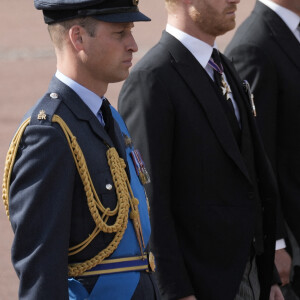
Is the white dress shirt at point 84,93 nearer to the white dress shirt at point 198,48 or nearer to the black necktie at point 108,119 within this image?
the black necktie at point 108,119

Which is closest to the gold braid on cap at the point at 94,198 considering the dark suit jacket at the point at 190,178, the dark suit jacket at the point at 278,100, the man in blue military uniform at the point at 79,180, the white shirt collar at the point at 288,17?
the man in blue military uniform at the point at 79,180

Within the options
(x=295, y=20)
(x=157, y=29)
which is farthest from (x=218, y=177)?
(x=157, y=29)

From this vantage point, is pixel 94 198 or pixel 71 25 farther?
pixel 71 25

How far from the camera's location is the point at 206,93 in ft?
11.7

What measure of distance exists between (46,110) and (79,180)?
0.73 ft

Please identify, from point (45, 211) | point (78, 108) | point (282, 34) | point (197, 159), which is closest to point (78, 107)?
point (78, 108)

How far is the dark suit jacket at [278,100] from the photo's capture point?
4.11 m

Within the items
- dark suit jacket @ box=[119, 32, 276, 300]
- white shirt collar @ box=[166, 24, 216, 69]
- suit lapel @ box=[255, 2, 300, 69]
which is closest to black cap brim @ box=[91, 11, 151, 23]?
dark suit jacket @ box=[119, 32, 276, 300]

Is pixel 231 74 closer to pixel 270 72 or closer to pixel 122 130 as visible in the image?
pixel 270 72

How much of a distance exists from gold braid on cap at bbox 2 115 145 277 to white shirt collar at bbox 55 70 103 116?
0.14m

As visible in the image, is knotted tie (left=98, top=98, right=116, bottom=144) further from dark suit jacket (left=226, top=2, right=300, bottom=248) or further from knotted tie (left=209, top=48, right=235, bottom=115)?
dark suit jacket (left=226, top=2, right=300, bottom=248)

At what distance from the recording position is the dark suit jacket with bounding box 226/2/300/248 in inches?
162

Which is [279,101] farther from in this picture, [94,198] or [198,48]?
[94,198]

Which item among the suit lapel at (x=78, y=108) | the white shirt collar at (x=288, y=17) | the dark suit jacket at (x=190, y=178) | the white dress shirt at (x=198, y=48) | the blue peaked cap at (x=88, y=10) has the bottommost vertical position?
the dark suit jacket at (x=190, y=178)
